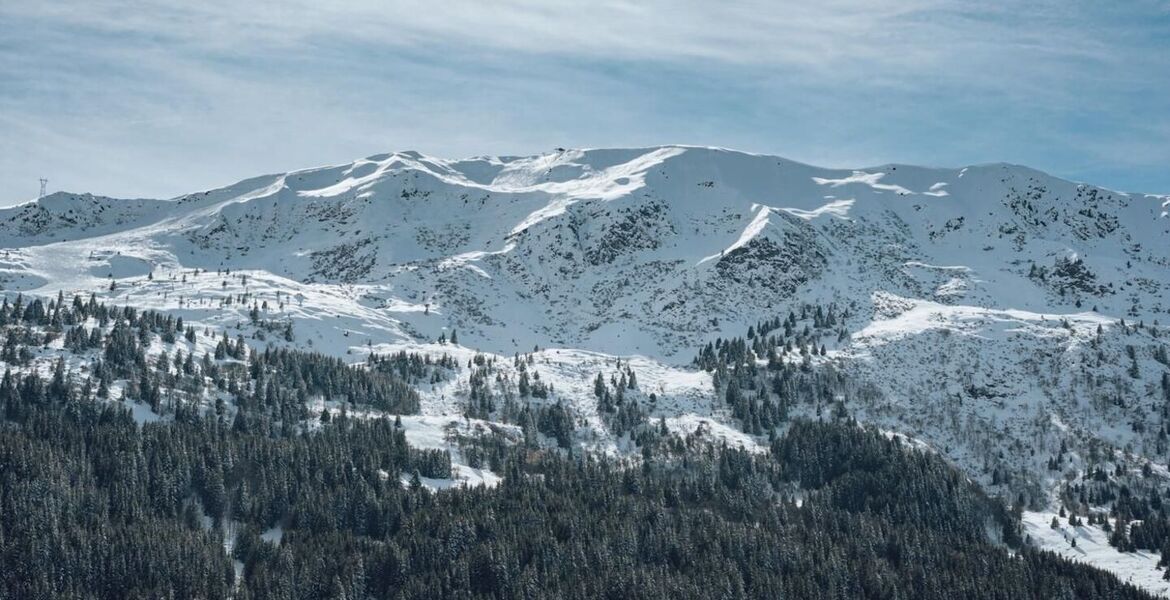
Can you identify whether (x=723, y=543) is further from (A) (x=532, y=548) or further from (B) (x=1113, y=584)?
(B) (x=1113, y=584)

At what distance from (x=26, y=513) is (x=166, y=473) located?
25605 millimetres

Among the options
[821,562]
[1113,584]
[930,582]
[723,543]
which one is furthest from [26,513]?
[1113,584]

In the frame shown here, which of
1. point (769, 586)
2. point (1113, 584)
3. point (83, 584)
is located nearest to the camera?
point (83, 584)

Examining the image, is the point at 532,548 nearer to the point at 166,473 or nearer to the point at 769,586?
the point at 769,586

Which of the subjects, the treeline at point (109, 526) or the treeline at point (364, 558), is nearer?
the treeline at point (109, 526)

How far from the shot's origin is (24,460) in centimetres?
18762

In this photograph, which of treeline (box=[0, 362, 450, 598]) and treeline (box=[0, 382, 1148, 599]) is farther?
treeline (box=[0, 382, 1148, 599])

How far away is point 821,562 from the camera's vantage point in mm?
193625

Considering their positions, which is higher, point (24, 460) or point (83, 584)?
point (24, 460)

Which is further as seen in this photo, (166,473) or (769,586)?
(166,473)

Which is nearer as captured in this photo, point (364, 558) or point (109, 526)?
point (109, 526)

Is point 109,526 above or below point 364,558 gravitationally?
above

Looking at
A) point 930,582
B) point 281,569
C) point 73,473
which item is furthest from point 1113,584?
point 73,473

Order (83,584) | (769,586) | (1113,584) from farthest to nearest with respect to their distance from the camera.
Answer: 1. (1113,584)
2. (769,586)
3. (83,584)
